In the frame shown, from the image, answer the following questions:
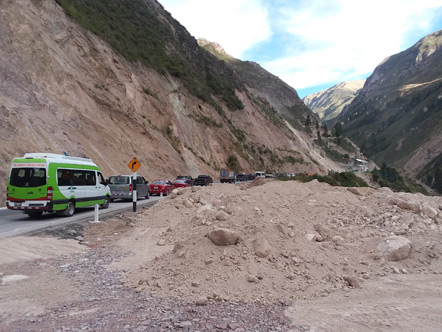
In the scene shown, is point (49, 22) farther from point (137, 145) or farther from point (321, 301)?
point (321, 301)

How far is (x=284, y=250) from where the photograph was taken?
6.86 meters

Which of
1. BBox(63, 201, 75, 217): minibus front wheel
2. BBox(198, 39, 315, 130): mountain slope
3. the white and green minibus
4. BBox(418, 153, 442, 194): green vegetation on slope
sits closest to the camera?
the white and green minibus

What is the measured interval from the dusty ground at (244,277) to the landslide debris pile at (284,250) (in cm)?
3

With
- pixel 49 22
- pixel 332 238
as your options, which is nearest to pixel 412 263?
pixel 332 238

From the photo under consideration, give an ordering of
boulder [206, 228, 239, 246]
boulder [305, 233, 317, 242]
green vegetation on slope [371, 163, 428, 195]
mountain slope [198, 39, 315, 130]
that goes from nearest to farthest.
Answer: boulder [206, 228, 239, 246], boulder [305, 233, 317, 242], green vegetation on slope [371, 163, 428, 195], mountain slope [198, 39, 315, 130]

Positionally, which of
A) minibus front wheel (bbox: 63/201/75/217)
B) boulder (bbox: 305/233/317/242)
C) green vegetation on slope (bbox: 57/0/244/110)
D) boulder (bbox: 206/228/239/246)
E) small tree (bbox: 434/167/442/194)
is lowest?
small tree (bbox: 434/167/442/194)

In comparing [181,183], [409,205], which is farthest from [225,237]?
[181,183]

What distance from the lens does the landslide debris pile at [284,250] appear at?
5859 mm

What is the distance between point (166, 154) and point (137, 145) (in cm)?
387

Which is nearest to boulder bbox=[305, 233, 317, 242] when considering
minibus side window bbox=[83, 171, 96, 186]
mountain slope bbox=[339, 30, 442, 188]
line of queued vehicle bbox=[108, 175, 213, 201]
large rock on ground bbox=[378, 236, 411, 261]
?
large rock on ground bbox=[378, 236, 411, 261]

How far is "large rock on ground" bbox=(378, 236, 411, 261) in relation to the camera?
753 centimetres

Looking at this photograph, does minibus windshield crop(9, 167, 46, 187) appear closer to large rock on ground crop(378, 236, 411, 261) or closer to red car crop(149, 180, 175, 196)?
large rock on ground crop(378, 236, 411, 261)

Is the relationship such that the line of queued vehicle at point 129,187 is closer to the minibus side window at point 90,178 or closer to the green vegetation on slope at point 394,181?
the minibus side window at point 90,178

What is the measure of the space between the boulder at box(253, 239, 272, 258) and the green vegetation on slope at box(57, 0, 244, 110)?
120ft
